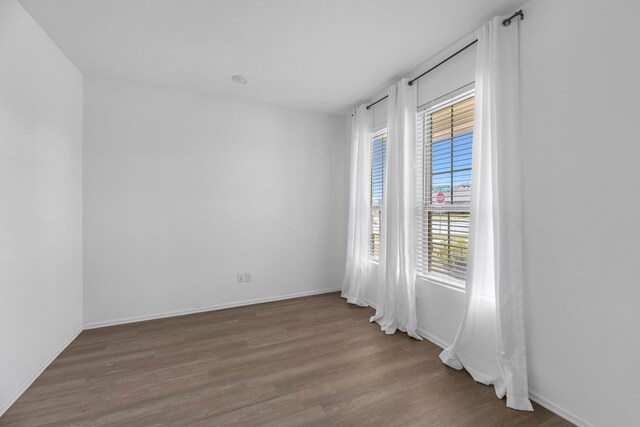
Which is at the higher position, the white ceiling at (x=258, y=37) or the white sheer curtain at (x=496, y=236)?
the white ceiling at (x=258, y=37)

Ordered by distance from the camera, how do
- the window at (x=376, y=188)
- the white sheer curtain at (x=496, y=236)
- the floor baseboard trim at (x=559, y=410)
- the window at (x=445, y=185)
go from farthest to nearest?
1. the window at (x=376, y=188)
2. the window at (x=445, y=185)
3. the white sheer curtain at (x=496, y=236)
4. the floor baseboard trim at (x=559, y=410)

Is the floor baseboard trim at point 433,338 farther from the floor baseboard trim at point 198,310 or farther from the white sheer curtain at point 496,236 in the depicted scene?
the floor baseboard trim at point 198,310

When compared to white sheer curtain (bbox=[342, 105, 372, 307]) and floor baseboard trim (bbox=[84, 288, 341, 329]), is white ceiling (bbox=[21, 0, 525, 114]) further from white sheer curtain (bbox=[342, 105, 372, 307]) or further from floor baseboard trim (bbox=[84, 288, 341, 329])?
floor baseboard trim (bbox=[84, 288, 341, 329])

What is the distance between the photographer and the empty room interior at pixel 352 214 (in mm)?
1602

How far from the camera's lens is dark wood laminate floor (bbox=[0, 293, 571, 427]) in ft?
5.46

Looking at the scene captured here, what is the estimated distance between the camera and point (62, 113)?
2486mm

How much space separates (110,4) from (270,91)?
68.1 inches

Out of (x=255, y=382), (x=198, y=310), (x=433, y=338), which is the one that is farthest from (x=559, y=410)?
(x=198, y=310)

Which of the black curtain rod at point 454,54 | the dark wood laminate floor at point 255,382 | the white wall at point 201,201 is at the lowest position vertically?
the dark wood laminate floor at point 255,382

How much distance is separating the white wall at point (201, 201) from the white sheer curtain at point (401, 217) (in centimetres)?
140

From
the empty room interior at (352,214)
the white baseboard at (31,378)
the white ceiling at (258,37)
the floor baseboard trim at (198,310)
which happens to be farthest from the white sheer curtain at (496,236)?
the white baseboard at (31,378)

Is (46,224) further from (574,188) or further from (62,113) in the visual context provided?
(574,188)

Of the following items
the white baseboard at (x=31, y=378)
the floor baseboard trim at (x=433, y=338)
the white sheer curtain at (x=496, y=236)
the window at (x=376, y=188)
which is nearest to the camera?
the white baseboard at (x=31, y=378)

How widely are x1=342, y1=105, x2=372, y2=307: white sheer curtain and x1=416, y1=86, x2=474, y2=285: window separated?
97 centimetres
